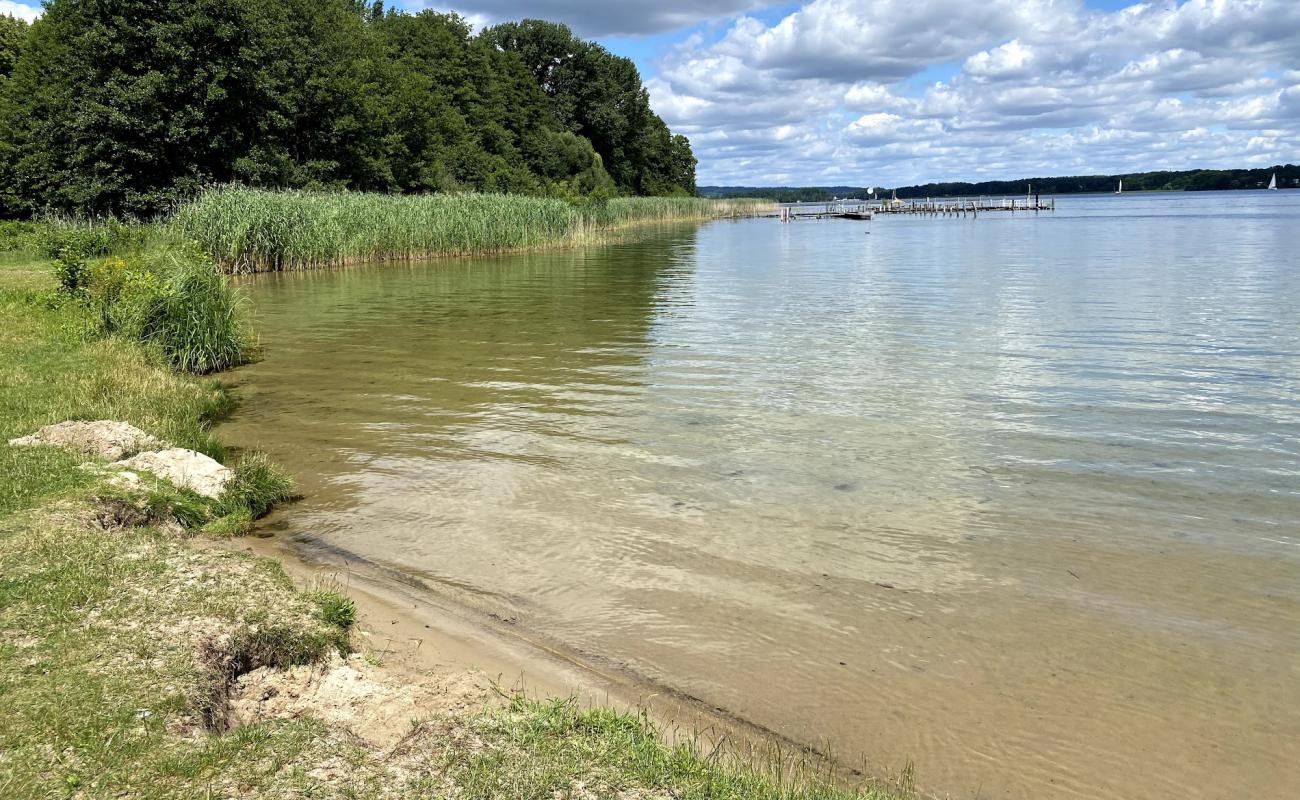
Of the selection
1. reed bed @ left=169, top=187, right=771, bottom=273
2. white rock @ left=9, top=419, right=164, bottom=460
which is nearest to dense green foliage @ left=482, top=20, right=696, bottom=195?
reed bed @ left=169, top=187, right=771, bottom=273

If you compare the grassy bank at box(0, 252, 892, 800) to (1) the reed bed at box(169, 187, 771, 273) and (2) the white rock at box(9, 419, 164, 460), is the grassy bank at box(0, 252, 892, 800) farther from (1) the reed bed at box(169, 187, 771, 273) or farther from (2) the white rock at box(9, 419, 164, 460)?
(1) the reed bed at box(169, 187, 771, 273)

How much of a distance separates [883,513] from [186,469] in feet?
18.2

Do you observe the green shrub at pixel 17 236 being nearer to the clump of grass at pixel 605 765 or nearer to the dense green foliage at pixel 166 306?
the dense green foliage at pixel 166 306

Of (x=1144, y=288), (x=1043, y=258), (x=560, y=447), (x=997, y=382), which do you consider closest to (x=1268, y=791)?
(x=560, y=447)

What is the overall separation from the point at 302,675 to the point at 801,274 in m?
26.8

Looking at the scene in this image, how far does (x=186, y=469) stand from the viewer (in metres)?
7.05

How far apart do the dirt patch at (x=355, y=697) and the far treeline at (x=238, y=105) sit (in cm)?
3549

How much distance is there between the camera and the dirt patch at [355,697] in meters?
3.82

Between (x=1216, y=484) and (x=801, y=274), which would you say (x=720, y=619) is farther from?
(x=801, y=274)

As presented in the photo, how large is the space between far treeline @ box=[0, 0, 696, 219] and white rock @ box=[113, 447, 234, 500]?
31702 millimetres

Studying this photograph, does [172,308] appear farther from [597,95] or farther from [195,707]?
[597,95]

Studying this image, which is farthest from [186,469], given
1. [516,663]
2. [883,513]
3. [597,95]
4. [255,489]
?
[597,95]

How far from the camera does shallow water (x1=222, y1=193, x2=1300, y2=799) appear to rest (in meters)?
4.37

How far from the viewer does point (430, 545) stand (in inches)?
258
